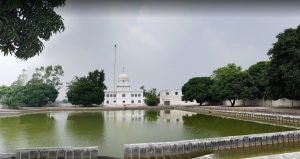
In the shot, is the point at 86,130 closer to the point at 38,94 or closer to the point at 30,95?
the point at 38,94

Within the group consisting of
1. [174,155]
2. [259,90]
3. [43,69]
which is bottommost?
[174,155]

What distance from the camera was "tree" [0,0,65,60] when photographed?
34.2 feet

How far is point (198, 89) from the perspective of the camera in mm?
71438

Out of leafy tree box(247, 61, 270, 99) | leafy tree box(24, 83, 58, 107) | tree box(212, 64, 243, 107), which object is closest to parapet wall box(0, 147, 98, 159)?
leafy tree box(247, 61, 270, 99)

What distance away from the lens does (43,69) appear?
270ft

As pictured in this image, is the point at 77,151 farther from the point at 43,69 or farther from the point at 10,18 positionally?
the point at 43,69

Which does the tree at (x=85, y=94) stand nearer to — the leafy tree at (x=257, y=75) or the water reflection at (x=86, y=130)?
the leafy tree at (x=257, y=75)

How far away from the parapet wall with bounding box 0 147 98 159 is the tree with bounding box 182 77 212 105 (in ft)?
188

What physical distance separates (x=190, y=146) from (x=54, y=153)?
6344 mm

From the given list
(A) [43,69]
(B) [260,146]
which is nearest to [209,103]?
(A) [43,69]

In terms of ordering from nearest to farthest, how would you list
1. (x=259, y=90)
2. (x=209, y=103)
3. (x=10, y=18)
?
(x=10, y=18)
(x=259, y=90)
(x=209, y=103)

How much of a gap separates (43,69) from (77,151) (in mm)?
72024

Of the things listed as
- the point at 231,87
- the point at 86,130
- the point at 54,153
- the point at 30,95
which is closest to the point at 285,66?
the point at 86,130

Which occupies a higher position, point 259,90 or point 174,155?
point 259,90
